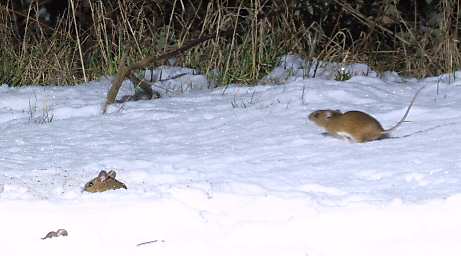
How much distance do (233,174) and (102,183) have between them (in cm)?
58

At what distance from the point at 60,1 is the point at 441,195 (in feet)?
16.4

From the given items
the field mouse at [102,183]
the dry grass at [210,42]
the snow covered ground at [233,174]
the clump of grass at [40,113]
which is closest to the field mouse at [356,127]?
the snow covered ground at [233,174]

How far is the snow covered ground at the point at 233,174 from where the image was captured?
3816 millimetres

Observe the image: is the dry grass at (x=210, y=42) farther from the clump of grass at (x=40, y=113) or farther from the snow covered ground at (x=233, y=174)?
the clump of grass at (x=40, y=113)

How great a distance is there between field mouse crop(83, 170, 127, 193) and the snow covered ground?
0.17 feet

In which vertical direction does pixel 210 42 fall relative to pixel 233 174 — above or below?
below

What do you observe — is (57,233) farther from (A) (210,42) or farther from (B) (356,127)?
(A) (210,42)

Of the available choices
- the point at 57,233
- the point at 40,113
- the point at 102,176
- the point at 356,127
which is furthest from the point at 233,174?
the point at 40,113

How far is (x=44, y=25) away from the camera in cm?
809

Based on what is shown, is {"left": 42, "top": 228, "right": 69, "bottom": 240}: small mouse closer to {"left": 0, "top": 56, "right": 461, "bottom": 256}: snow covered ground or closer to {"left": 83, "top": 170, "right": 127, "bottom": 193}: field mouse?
{"left": 0, "top": 56, "right": 461, "bottom": 256}: snow covered ground

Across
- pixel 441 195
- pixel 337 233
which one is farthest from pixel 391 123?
pixel 337 233

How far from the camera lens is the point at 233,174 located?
181 inches

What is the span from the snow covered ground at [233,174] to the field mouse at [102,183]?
5cm

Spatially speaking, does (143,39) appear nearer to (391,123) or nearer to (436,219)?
(391,123)
